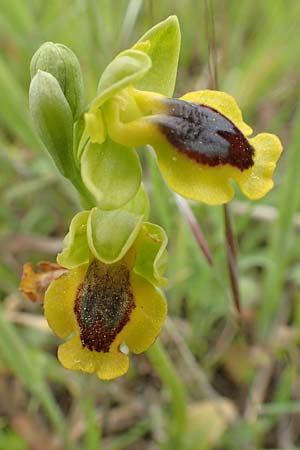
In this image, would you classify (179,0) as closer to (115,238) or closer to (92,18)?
(92,18)

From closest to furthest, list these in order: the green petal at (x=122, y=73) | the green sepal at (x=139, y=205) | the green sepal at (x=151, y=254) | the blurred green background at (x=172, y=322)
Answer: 1. the green petal at (x=122, y=73)
2. the green sepal at (x=151, y=254)
3. the green sepal at (x=139, y=205)
4. the blurred green background at (x=172, y=322)

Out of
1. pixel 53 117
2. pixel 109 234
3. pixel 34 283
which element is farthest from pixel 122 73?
pixel 34 283

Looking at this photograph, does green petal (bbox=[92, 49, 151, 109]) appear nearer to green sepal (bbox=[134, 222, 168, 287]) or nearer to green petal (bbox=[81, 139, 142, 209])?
green petal (bbox=[81, 139, 142, 209])

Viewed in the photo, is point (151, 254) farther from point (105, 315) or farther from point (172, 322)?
point (172, 322)

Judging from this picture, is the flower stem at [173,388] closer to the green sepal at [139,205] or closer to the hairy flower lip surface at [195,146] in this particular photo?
the green sepal at [139,205]

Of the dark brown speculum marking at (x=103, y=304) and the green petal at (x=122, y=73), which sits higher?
the green petal at (x=122, y=73)

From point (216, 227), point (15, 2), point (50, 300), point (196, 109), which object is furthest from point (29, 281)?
point (15, 2)

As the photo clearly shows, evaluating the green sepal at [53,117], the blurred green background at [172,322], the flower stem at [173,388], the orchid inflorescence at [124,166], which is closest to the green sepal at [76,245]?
the orchid inflorescence at [124,166]
